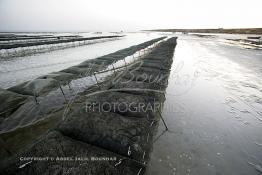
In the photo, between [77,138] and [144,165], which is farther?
[77,138]

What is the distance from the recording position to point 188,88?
988cm

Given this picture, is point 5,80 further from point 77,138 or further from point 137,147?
point 137,147

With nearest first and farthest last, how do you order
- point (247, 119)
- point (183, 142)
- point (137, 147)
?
point (137, 147) → point (183, 142) → point (247, 119)

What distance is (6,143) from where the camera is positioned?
4801 mm

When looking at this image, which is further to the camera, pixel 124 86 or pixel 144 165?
pixel 124 86

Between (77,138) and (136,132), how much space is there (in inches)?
46.3

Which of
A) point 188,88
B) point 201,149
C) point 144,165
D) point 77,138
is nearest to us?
point 144,165

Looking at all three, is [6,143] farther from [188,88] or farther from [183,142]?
[188,88]

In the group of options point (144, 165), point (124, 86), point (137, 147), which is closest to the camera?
point (144, 165)

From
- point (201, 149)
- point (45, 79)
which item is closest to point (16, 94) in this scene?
point (45, 79)

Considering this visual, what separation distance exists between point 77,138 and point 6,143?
3.35 m

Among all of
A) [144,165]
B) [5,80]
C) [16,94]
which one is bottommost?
[5,80]

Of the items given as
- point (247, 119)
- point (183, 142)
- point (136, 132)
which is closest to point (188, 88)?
point (247, 119)

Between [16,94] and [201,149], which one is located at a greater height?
[16,94]
